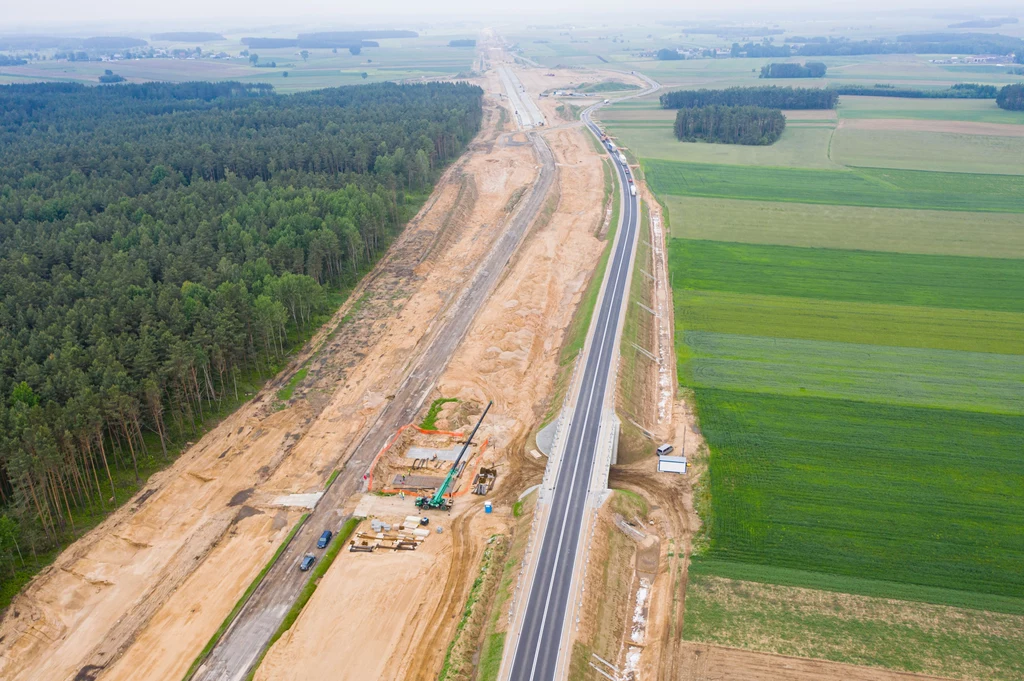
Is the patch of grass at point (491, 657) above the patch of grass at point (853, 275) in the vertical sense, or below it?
below

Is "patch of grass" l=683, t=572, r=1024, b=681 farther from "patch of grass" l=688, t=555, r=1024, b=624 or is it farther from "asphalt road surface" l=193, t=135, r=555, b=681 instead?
"asphalt road surface" l=193, t=135, r=555, b=681

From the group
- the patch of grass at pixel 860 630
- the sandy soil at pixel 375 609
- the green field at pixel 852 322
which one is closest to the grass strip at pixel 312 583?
the sandy soil at pixel 375 609

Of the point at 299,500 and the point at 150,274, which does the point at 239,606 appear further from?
the point at 150,274

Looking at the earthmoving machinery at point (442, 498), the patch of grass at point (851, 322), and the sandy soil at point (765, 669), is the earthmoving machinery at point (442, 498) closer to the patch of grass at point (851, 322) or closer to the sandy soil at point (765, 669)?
the sandy soil at point (765, 669)

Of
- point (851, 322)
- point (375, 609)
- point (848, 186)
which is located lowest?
point (375, 609)

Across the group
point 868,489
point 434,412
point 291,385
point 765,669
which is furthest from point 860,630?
point 291,385

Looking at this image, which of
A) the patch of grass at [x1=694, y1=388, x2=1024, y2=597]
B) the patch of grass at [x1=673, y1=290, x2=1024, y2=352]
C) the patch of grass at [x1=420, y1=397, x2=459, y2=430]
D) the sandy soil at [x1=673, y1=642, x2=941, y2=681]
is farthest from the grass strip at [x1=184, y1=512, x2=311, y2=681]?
the patch of grass at [x1=673, y1=290, x2=1024, y2=352]
